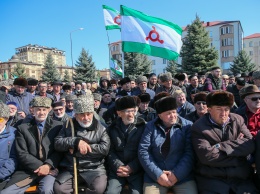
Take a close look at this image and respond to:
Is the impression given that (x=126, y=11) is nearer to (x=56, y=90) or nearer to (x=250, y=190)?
(x=56, y=90)

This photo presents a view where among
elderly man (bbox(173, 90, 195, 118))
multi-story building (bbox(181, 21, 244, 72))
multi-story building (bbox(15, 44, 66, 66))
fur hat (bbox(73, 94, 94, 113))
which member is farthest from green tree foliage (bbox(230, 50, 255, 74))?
multi-story building (bbox(15, 44, 66, 66))

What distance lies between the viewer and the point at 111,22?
10.8 m

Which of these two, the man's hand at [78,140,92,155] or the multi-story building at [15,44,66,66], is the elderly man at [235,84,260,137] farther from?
the multi-story building at [15,44,66,66]

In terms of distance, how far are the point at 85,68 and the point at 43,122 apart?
109ft

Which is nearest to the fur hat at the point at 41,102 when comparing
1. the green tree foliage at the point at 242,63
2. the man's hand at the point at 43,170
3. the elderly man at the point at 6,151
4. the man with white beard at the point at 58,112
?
the elderly man at the point at 6,151

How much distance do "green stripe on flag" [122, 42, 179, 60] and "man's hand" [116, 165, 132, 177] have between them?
497 centimetres

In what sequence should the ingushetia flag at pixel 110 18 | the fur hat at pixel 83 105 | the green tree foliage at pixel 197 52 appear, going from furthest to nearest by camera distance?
the green tree foliage at pixel 197 52 < the ingushetia flag at pixel 110 18 < the fur hat at pixel 83 105

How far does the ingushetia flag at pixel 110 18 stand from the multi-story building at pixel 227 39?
54.9 meters

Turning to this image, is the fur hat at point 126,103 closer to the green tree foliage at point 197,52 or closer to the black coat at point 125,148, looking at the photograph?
the black coat at point 125,148

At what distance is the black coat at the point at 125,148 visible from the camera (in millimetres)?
4064

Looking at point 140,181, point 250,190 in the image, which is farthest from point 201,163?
point 140,181

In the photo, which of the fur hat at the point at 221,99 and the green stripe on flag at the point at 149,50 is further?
the green stripe on flag at the point at 149,50

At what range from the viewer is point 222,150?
3.46 metres

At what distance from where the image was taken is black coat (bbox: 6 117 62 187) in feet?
13.4
